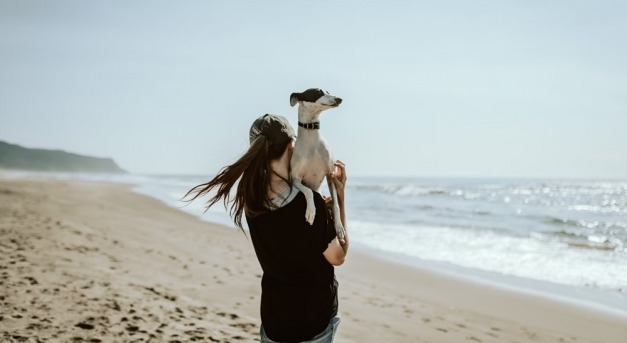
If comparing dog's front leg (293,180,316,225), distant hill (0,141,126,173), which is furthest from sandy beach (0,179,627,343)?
distant hill (0,141,126,173)

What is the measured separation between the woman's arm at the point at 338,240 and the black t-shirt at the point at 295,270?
1.2 inches

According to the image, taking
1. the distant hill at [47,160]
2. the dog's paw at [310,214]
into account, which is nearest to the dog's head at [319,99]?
the dog's paw at [310,214]

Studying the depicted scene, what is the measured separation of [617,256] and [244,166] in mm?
12584

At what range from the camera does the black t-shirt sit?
6.14ft

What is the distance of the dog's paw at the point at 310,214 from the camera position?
70.9 inches

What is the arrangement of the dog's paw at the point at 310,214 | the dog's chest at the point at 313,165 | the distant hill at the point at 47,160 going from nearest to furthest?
the dog's paw at the point at 310,214 < the dog's chest at the point at 313,165 < the distant hill at the point at 47,160

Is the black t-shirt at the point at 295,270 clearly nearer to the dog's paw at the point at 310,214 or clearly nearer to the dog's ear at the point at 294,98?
the dog's paw at the point at 310,214

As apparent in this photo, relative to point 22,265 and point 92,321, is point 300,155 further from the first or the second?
point 22,265

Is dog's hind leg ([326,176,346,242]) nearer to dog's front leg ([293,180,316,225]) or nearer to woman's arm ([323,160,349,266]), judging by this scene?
woman's arm ([323,160,349,266])

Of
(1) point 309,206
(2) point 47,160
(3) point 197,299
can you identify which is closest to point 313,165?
(1) point 309,206

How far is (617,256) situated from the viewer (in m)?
11.8

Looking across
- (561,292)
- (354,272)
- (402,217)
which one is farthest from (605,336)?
(402,217)

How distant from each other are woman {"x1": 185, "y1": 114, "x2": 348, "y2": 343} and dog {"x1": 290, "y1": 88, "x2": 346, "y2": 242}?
193 millimetres

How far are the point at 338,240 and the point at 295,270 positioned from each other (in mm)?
208
